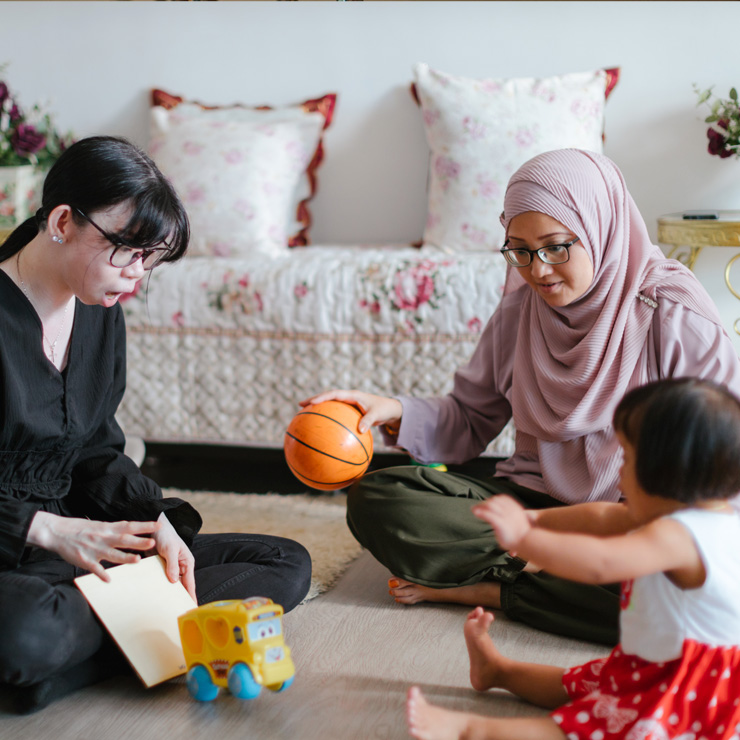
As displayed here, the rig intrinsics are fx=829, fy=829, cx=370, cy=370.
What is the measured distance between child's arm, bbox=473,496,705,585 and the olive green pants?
22.8 inches

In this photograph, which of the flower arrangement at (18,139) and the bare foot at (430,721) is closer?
the bare foot at (430,721)

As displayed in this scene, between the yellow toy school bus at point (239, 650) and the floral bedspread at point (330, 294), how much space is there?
4.45ft

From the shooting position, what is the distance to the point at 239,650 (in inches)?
49.7

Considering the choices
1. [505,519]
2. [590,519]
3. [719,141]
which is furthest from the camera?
[719,141]

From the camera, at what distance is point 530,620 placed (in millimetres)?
1635

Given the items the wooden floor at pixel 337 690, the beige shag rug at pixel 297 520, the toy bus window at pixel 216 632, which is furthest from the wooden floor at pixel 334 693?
the beige shag rug at pixel 297 520

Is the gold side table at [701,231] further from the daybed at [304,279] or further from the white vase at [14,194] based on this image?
the white vase at [14,194]

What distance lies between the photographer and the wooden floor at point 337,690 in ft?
4.20

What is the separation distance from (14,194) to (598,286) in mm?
2246

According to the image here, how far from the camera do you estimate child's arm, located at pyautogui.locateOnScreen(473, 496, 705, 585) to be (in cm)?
99

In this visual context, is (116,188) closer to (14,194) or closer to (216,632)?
(216,632)

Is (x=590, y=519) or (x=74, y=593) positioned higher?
(x=590, y=519)

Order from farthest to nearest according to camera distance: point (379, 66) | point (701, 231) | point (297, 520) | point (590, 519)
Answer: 1. point (379, 66)
2. point (701, 231)
3. point (297, 520)
4. point (590, 519)

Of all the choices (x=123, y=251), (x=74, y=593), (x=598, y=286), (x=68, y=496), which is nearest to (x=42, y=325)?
(x=123, y=251)
